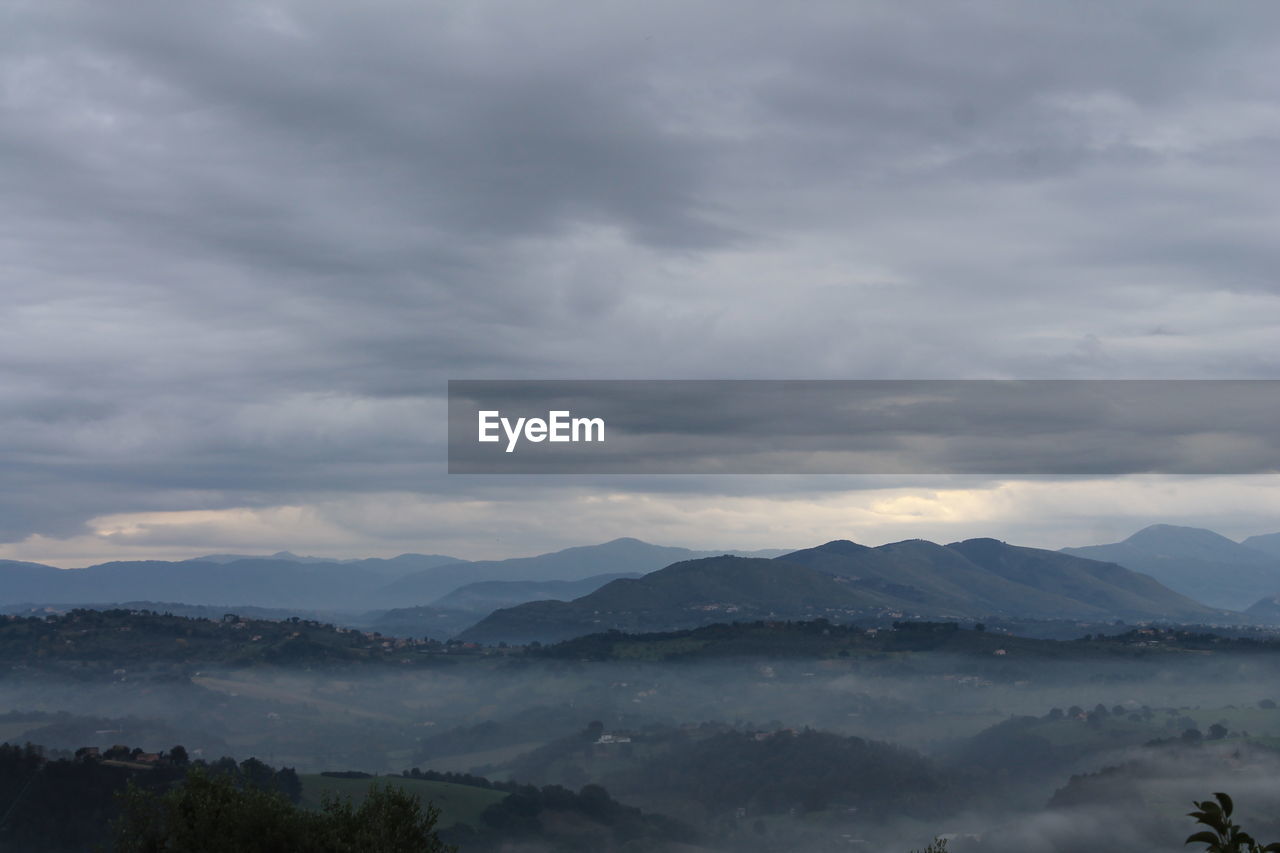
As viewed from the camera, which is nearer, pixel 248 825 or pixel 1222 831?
pixel 1222 831

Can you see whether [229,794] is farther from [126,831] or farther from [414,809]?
[414,809]

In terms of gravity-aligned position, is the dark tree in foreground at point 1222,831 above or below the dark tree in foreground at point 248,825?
above

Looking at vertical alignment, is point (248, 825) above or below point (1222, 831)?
below

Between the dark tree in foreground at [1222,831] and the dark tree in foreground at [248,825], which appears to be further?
the dark tree in foreground at [248,825]

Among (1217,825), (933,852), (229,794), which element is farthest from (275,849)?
(1217,825)

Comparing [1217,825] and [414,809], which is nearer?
[1217,825]

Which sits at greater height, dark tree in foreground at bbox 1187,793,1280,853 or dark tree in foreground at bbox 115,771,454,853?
dark tree in foreground at bbox 1187,793,1280,853

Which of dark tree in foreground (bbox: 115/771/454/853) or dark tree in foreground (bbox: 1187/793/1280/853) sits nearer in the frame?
dark tree in foreground (bbox: 1187/793/1280/853)

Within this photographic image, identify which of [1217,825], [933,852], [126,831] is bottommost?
[933,852]
